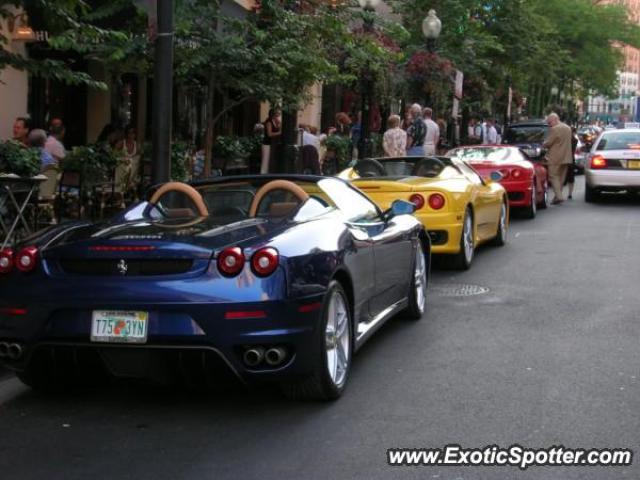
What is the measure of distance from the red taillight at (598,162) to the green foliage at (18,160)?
1274 cm

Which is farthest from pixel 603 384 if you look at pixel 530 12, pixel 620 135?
pixel 530 12

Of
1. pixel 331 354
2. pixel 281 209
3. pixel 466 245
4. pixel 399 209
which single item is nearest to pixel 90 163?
pixel 466 245

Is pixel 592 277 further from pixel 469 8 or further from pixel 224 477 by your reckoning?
pixel 469 8

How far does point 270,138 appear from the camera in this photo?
1875 centimetres

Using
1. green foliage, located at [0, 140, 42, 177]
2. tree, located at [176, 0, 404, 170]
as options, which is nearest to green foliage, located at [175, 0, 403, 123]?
tree, located at [176, 0, 404, 170]

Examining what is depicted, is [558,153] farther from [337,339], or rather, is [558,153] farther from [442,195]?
[337,339]

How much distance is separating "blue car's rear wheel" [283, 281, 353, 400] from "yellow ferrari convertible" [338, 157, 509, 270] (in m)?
4.65

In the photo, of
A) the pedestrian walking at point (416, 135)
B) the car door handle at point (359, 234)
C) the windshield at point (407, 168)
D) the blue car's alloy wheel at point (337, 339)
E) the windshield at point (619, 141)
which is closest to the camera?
the blue car's alloy wheel at point (337, 339)

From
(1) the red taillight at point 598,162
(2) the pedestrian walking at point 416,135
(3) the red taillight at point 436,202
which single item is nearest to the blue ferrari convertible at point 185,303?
(3) the red taillight at point 436,202

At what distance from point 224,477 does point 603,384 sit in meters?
2.77

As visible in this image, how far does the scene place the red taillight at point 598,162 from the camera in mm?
20281

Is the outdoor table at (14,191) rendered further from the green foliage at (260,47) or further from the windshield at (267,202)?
the windshield at (267,202)

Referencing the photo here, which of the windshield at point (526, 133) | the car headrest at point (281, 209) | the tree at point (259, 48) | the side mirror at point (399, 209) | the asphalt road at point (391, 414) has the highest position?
the tree at point (259, 48)

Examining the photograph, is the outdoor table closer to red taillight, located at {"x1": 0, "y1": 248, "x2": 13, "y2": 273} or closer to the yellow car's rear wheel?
red taillight, located at {"x1": 0, "y1": 248, "x2": 13, "y2": 273}
